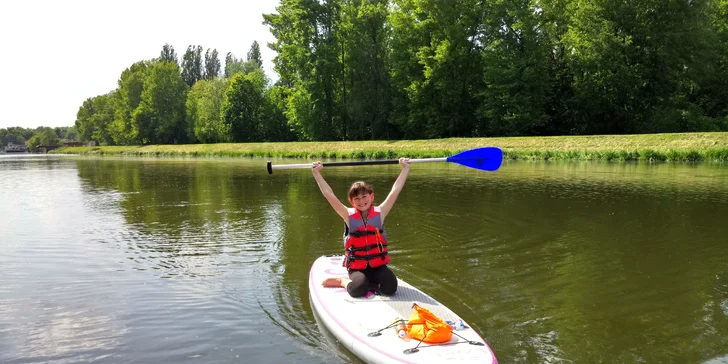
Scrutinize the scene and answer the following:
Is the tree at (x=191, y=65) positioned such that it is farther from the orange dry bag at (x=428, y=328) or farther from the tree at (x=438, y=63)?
the orange dry bag at (x=428, y=328)

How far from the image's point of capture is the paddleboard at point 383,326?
4.29m

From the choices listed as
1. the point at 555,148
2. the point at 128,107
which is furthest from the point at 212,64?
the point at 555,148

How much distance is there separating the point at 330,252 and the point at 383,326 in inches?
170

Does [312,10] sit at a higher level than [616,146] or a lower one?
higher

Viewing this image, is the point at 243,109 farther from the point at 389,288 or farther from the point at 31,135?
the point at 31,135

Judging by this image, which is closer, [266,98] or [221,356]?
[221,356]

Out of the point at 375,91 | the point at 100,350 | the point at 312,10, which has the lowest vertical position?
the point at 100,350

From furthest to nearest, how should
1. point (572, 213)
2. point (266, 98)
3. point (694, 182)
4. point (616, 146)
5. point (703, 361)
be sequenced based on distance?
point (266, 98) < point (616, 146) < point (694, 182) < point (572, 213) < point (703, 361)

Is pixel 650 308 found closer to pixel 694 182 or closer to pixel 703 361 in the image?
pixel 703 361

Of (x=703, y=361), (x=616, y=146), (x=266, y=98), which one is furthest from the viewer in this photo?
(x=266, y=98)


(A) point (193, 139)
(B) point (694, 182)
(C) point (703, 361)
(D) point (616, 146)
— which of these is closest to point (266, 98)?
(A) point (193, 139)

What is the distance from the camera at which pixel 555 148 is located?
107 feet

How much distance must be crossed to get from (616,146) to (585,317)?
2768 centimetres

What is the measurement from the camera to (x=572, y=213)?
12.4 m
